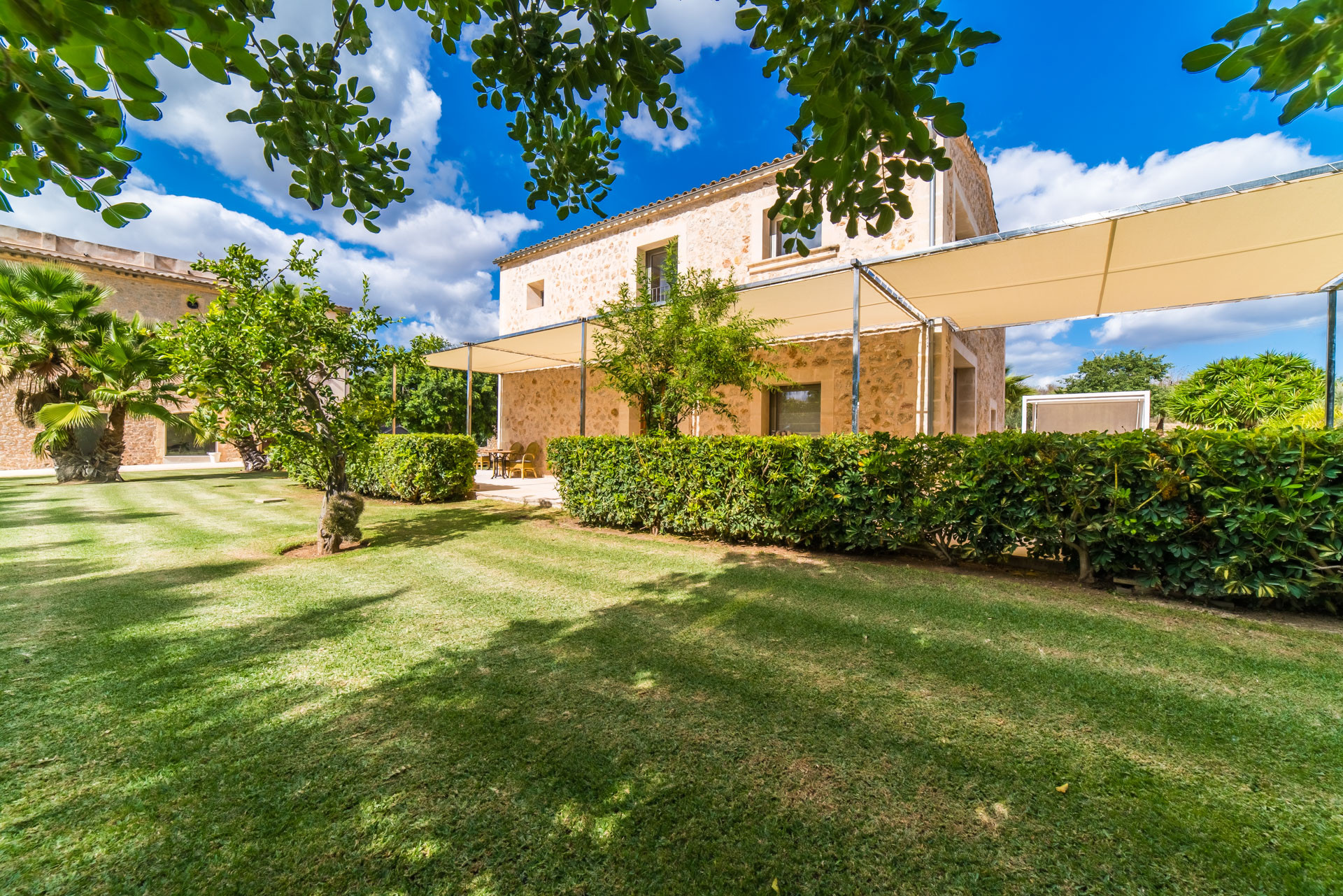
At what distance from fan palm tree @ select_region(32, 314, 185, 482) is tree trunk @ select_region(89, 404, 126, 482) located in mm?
12

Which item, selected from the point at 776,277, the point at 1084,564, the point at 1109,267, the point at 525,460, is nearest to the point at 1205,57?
the point at 1084,564

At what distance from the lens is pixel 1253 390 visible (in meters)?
11.7

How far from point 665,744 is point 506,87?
3.40 m

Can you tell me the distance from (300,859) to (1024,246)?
657 centimetres

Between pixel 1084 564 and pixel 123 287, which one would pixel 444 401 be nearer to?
pixel 123 287

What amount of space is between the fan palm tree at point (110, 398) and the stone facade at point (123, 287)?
4.64 meters

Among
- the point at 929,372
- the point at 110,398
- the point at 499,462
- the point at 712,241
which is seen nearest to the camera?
the point at 929,372

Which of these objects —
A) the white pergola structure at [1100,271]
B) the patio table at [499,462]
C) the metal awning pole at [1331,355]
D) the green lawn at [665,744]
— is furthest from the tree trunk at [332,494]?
the metal awning pole at [1331,355]

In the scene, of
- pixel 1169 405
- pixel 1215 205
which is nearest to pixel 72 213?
pixel 1215 205

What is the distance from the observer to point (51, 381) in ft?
40.2

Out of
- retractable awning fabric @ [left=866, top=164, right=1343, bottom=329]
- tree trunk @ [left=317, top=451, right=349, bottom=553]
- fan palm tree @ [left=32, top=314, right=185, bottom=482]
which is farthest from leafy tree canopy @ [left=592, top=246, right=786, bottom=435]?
fan palm tree @ [left=32, top=314, right=185, bottom=482]

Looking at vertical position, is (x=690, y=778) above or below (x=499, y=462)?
below

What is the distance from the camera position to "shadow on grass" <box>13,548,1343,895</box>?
1.44 meters

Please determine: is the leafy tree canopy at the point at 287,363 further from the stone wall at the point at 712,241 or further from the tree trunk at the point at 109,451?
the tree trunk at the point at 109,451
